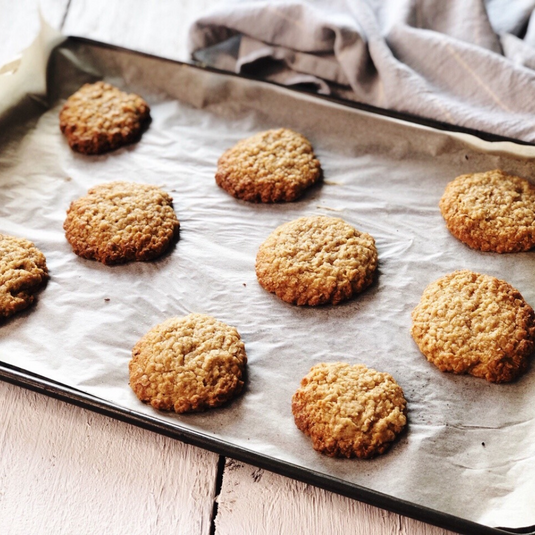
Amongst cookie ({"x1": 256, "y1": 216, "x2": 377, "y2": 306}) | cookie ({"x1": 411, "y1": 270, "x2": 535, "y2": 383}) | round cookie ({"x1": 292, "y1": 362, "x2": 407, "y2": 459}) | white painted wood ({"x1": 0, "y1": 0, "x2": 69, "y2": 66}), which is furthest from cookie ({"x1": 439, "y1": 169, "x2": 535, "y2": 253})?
white painted wood ({"x1": 0, "y1": 0, "x2": 69, "y2": 66})

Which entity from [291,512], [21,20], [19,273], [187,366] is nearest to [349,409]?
[291,512]

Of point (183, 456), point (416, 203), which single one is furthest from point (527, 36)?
point (183, 456)

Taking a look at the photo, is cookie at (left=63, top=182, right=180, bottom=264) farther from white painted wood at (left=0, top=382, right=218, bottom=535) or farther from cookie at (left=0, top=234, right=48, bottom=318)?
white painted wood at (left=0, top=382, right=218, bottom=535)

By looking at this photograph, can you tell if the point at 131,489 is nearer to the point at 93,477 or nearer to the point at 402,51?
the point at 93,477

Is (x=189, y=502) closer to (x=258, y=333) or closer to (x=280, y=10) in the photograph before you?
(x=258, y=333)

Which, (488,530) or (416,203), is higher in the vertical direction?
(416,203)
